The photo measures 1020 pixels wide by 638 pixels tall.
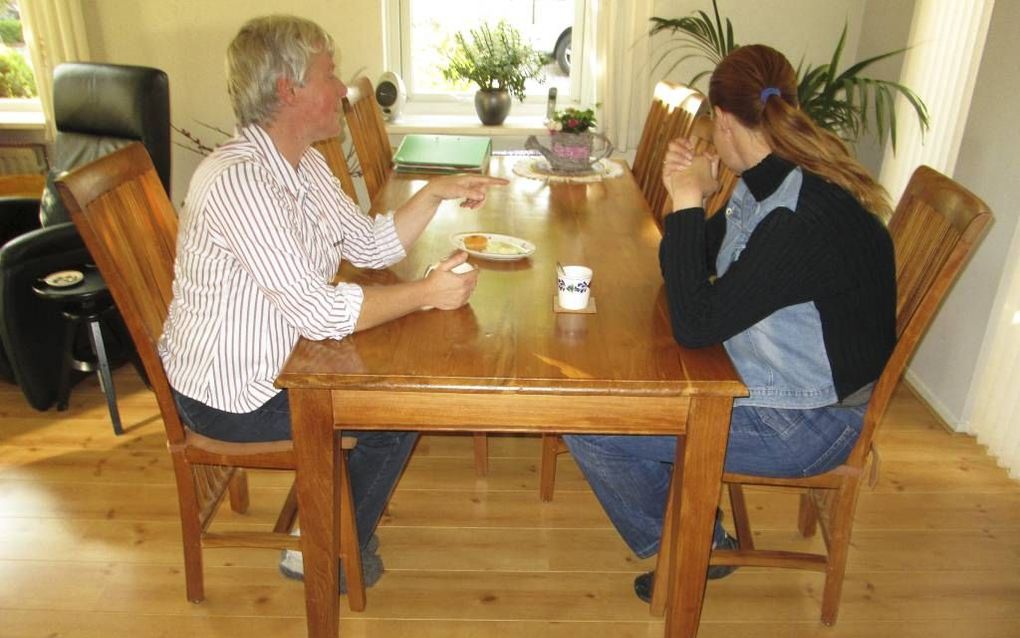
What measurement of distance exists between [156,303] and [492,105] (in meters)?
2.13

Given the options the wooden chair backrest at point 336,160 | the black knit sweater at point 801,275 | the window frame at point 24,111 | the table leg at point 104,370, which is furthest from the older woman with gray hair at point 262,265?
the window frame at point 24,111

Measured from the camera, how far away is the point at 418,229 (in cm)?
183

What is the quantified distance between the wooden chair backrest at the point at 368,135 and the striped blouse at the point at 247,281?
761mm

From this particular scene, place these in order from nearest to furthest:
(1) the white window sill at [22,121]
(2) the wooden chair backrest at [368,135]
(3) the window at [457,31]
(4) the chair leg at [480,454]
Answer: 1. (4) the chair leg at [480,454]
2. (2) the wooden chair backrest at [368,135]
3. (1) the white window sill at [22,121]
4. (3) the window at [457,31]

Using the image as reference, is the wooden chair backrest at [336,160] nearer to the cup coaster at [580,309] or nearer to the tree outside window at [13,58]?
the cup coaster at [580,309]

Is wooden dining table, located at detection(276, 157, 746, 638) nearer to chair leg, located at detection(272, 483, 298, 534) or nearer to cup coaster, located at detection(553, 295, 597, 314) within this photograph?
cup coaster, located at detection(553, 295, 597, 314)

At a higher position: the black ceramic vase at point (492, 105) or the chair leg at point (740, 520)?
the black ceramic vase at point (492, 105)

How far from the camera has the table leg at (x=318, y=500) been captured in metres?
1.31

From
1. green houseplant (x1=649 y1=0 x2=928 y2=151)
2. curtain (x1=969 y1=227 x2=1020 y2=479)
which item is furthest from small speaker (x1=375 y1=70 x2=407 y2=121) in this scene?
curtain (x1=969 y1=227 x2=1020 y2=479)

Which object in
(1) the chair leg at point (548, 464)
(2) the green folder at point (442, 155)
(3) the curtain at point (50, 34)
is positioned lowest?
(1) the chair leg at point (548, 464)

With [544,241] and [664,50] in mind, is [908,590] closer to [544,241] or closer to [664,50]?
[544,241]

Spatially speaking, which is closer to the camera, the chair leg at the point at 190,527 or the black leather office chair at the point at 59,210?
the chair leg at the point at 190,527

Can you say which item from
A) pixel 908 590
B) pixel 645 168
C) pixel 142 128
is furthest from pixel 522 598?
pixel 142 128

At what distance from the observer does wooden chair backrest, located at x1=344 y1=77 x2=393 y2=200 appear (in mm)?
2404
